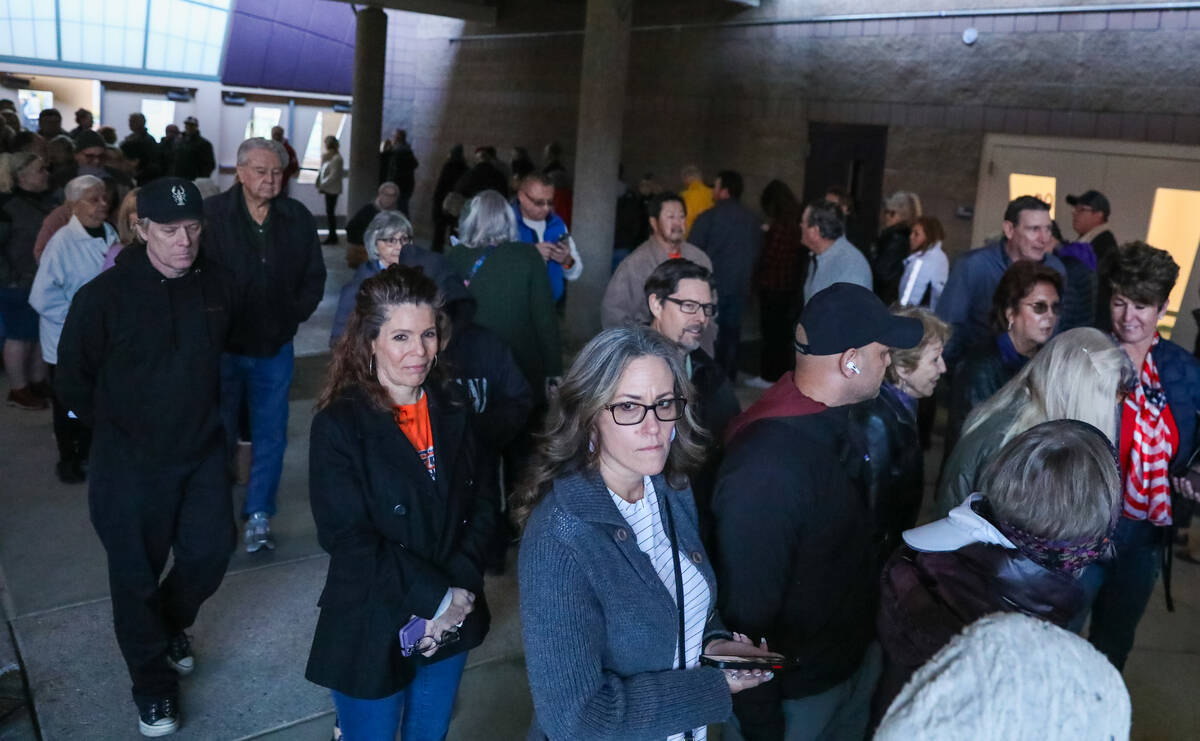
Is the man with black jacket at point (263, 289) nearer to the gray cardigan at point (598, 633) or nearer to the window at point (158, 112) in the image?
the gray cardigan at point (598, 633)

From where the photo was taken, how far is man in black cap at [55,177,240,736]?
320cm

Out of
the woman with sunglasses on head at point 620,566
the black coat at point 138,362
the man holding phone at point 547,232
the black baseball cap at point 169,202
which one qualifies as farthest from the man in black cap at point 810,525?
the man holding phone at point 547,232

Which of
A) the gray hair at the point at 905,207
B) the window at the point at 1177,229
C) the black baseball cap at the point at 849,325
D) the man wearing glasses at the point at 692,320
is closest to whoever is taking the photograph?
the black baseball cap at the point at 849,325

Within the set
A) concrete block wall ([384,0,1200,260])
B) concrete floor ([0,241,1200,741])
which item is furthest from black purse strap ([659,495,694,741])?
concrete block wall ([384,0,1200,260])

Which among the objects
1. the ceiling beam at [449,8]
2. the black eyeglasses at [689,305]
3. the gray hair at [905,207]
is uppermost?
the ceiling beam at [449,8]

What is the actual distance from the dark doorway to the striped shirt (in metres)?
9.47

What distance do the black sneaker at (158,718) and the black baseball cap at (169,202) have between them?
1617 millimetres

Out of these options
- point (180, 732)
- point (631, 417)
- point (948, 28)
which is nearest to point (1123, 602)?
point (631, 417)

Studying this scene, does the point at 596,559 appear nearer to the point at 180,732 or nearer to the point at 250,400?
the point at 180,732

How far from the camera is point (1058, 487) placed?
78.5 inches

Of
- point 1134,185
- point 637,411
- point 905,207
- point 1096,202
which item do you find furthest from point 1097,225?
point 637,411

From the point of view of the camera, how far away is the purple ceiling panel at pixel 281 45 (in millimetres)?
24766

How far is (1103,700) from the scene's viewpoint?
0.95 m

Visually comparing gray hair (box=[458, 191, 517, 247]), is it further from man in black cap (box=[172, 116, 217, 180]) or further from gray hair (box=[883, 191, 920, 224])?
man in black cap (box=[172, 116, 217, 180])
